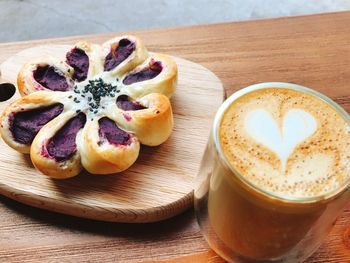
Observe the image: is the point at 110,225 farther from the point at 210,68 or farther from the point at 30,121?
the point at 210,68

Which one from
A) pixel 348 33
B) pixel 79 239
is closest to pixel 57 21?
pixel 348 33

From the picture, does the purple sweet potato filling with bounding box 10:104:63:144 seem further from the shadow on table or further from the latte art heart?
the latte art heart

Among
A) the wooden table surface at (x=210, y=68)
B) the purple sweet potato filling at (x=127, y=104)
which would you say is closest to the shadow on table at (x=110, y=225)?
the wooden table surface at (x=210, y=68)

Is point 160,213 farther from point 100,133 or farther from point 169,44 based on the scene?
point 169,44

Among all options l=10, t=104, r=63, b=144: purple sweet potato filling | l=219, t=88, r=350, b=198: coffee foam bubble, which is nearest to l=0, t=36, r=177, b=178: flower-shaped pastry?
l=10, t=104, r=63, b=144: purple sweet potato filling

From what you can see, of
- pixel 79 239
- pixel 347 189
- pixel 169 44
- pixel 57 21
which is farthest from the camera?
pixel 57 21

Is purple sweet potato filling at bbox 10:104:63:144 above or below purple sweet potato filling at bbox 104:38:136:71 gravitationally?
below
